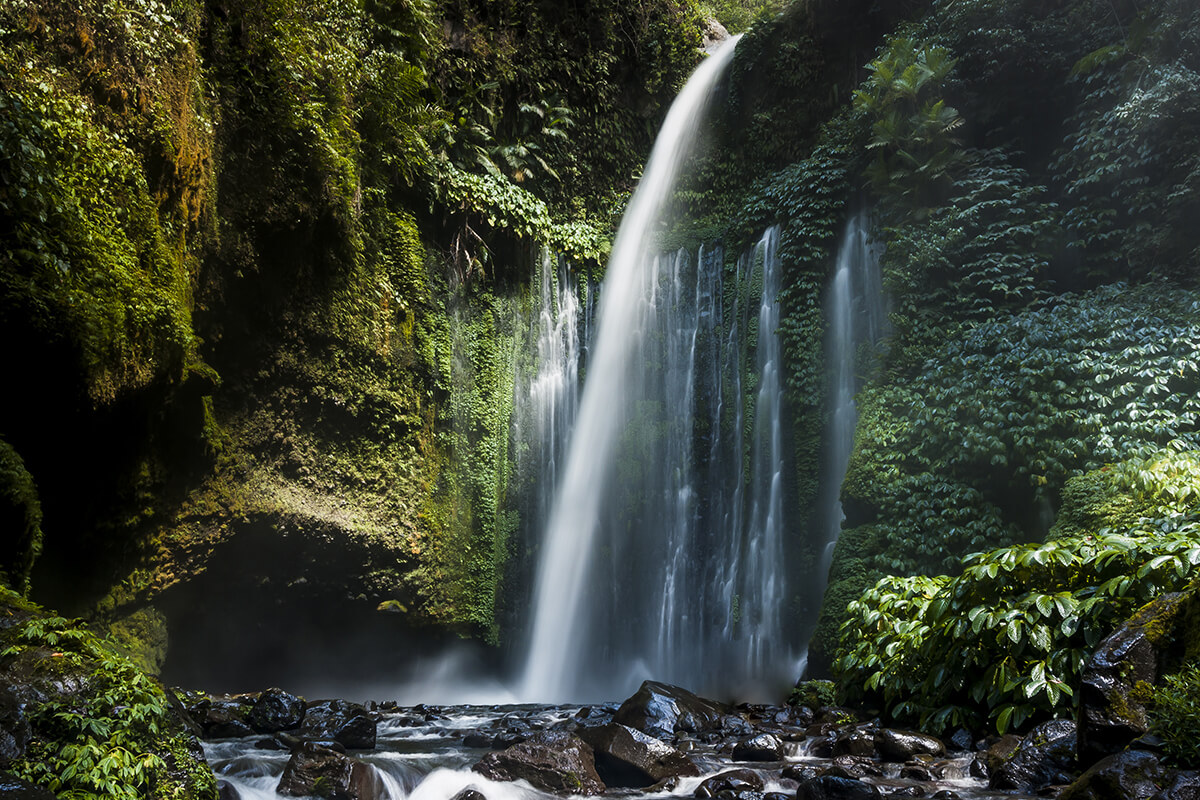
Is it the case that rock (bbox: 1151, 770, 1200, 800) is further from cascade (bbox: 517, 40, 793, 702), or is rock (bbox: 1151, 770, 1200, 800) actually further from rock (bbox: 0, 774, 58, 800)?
cascade (bbox: 517, 40, 793, 702)

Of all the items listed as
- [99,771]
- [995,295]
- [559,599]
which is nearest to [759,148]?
[995,295]

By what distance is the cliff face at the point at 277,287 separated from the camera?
6.27 m

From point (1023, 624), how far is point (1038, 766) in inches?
52.0

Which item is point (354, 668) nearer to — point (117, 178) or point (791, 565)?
point (791, 565)

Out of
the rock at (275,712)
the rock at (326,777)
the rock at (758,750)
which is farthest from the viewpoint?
the rock at (275,712)

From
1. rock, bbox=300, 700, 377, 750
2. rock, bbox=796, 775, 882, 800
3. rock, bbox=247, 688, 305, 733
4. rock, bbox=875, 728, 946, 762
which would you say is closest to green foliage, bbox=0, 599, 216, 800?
rock, bbox=300, 700, 377, 750

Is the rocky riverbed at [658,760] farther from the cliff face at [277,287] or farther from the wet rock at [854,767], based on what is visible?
the cliff face at [277,287]

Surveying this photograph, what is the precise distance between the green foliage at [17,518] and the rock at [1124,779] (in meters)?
7.22

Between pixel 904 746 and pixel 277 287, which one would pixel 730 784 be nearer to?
pixel 904 746

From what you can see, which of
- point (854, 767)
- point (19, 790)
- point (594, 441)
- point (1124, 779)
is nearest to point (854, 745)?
point (854, 767)

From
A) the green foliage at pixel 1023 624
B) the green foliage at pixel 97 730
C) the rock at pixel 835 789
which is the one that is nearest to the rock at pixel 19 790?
the green foliage at pixel 97 730

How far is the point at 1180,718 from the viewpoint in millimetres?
3383

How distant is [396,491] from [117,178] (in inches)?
227

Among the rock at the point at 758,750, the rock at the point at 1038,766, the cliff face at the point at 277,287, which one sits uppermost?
the cliff face at the point at 277,287
